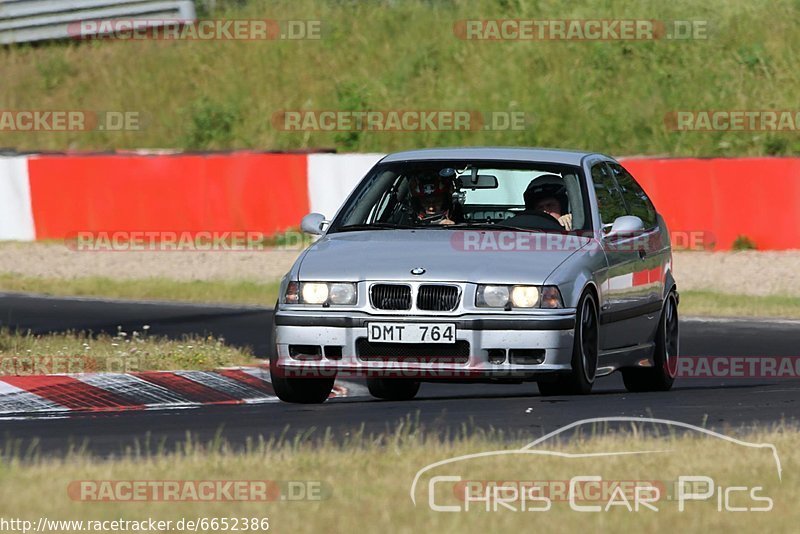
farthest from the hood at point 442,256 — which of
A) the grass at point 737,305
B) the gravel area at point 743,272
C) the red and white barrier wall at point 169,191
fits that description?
the red and white barrier wall at point 169,191

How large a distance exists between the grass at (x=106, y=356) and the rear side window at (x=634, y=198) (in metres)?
2.84

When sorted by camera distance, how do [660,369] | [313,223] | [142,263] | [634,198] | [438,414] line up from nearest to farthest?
[438,414] → [313,223] → [660,369] → [634,198] → [142,263]

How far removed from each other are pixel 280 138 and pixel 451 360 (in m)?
23.8

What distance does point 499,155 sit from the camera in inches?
428

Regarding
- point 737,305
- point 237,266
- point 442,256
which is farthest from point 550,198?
point 237,266

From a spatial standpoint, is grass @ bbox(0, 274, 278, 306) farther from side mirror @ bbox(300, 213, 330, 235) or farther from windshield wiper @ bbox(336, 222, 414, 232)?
windshield wiper @ bbox(336, 222, 414, 232)

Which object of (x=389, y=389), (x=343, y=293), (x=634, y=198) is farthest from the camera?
(x=634, y=198)

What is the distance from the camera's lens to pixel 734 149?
28344 mm

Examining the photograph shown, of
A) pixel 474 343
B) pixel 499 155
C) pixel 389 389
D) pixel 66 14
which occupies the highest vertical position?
pixel 66 14

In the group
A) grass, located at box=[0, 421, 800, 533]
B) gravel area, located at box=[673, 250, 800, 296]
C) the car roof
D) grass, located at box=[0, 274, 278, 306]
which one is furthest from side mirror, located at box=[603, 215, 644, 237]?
gravel area, located at box=[673, 250, 800, 296]

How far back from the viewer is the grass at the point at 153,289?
20297 millimetres

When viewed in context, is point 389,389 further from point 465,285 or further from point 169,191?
point 169,191

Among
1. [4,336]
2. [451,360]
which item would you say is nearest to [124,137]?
[4,336]

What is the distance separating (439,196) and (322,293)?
1.54 meters
